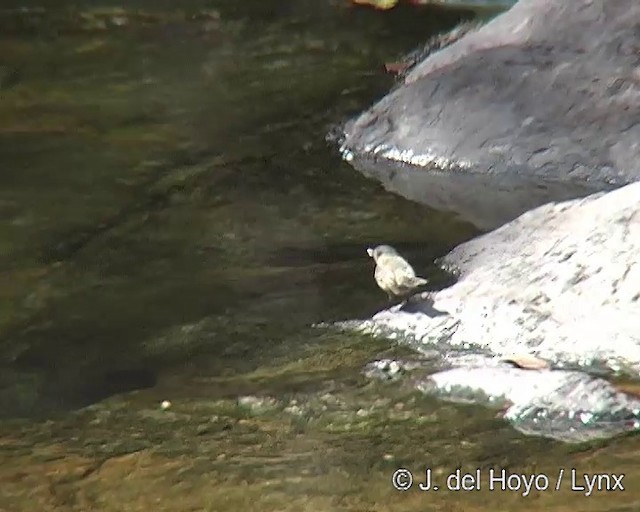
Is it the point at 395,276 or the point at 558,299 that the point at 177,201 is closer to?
the point at 395,276

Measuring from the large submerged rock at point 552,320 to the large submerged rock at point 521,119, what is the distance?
127 centimetres

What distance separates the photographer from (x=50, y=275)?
518 centimetres

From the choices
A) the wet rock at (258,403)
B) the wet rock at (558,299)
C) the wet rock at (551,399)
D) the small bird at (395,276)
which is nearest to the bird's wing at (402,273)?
the small bird at (395,276)

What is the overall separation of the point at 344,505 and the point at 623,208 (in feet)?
6.37

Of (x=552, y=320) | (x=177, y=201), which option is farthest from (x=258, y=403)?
(x=177, y=201)

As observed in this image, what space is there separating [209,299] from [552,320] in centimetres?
150

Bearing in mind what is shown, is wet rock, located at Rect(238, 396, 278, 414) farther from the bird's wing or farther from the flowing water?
the bird's wing

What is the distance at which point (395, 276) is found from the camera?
4.77 m

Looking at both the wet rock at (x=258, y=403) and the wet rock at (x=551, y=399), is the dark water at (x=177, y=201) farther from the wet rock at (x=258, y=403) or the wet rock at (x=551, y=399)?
the wet rock at (x=551, y=399)

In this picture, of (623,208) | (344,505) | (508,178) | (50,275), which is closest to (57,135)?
(50,275)

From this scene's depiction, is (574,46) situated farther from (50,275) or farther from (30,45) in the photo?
(30,45)

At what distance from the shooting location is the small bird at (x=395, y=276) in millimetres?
4746

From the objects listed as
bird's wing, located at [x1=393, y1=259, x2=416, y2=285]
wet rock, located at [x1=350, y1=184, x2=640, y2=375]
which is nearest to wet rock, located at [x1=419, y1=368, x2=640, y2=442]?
wet rock, located at [x1=350, y1=184, x2=640, y2=375]

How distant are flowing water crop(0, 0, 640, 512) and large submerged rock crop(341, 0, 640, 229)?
349 millimetres
